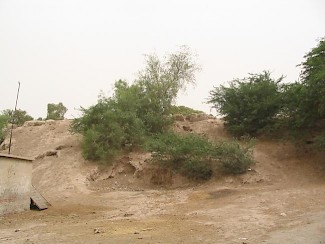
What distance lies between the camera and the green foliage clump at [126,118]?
20.6 meters

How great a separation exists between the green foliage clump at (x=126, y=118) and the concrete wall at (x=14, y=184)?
23.2ft

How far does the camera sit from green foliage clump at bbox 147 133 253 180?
17.4 meters

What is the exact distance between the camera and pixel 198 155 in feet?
59.8

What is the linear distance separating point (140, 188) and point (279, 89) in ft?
37.6

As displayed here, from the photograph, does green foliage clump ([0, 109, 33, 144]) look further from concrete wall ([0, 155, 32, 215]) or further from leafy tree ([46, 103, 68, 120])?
concrete wall ([0, 155, 32, 215])

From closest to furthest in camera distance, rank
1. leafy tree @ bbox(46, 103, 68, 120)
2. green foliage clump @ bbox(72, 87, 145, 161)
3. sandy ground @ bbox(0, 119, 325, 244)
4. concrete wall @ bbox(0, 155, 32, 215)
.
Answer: sandy ground @ bbox(0, 119, 325, 244) < concrete wall @ bbox(0, 155, 32, 215) < green foliage clump @ bbox(72, 87, 145, 161) < leafy tree @ bbox(46, 103, 68, 120)

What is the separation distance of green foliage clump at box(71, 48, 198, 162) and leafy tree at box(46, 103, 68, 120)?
12738 millimetres

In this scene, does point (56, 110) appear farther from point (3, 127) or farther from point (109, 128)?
point (109, 128)

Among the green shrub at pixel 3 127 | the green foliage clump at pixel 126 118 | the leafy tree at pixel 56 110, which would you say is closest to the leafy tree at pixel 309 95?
the green foliage clump at pixel 126 118

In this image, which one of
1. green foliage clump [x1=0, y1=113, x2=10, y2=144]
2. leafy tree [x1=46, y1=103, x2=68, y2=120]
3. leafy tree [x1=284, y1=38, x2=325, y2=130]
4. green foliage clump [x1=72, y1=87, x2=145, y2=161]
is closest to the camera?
leafy tree [x1=284, y1=38, x2=325, y2=130]

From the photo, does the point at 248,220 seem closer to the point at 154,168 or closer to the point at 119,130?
the point at 154,168

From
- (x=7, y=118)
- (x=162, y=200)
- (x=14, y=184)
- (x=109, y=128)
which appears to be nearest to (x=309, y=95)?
(x=162, y=200)

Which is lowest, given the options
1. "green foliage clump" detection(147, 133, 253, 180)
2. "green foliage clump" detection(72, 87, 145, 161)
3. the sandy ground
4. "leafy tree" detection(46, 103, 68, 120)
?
Answer: the sandy ground

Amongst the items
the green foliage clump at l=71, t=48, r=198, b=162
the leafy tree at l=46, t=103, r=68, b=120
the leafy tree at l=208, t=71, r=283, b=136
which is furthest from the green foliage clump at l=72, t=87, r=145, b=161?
the leafy tree at l=46, t=103, r=68, b=120
